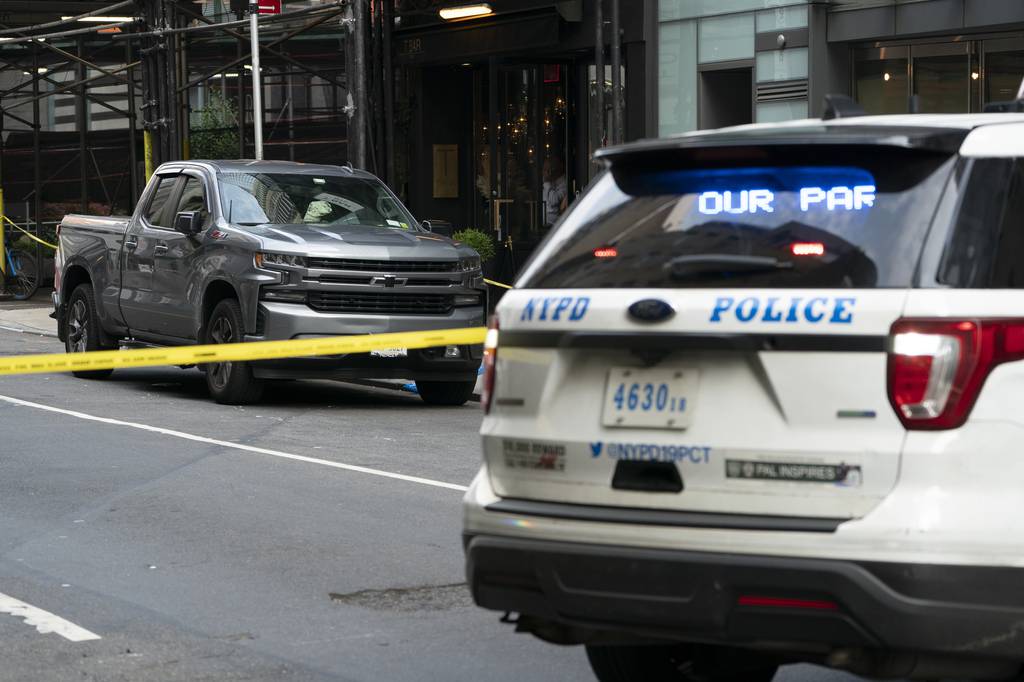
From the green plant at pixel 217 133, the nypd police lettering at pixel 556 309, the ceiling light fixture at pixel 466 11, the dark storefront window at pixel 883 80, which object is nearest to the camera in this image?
the nypd police lettering at pixel 556 309

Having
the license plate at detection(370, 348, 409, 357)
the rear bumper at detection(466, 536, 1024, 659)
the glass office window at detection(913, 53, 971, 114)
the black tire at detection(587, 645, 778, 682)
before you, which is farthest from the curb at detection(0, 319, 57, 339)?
the rear bumper at detection(466, 536, 1024, 659)

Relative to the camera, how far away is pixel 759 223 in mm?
4758

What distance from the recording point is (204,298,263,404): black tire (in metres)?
14.9

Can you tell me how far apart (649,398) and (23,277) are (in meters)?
27.7

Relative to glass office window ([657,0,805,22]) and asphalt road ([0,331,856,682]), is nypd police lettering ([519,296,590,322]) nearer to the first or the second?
asphalt road ([0,331,856,682])

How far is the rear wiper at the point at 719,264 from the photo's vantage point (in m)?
4.67

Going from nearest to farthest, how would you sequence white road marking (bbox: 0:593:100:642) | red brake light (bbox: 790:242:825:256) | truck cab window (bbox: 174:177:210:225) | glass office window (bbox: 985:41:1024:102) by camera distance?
red brake light (bbox: 790:242:825:256)
white road marking (bbox: 0:593:100:642)
truck cab window (bbox: 174:177:210:225)
glass office window (bbox: 985:41:1024:102)

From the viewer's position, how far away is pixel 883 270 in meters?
4.51

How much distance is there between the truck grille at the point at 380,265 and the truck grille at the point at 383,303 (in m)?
0.21

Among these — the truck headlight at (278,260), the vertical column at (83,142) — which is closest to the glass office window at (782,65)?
the truck headlight at (278,260)

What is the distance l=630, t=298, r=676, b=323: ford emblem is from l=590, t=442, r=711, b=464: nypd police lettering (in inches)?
13.3

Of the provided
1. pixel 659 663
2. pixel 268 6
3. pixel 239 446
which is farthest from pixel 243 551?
pixel 268 6

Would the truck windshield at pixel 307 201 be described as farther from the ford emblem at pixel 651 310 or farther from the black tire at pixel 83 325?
the ford emblem at pixel 651 310

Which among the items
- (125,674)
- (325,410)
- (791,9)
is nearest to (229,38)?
(791,9)
